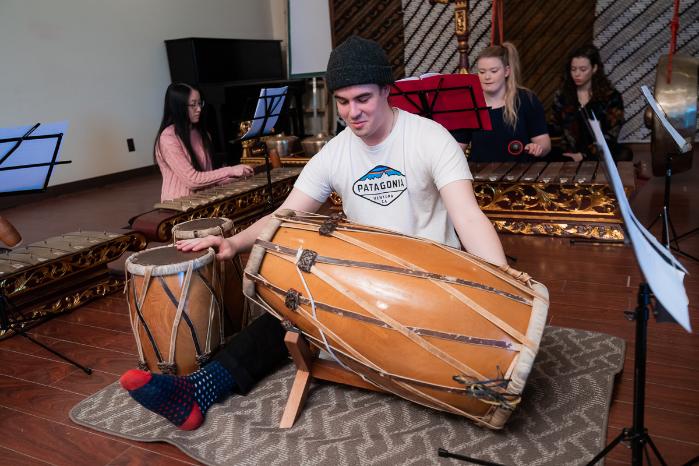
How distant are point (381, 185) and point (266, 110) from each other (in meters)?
1.82

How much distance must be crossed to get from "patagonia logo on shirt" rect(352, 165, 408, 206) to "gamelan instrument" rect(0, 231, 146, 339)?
5.10 ft

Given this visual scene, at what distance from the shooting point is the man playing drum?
1.61 meters

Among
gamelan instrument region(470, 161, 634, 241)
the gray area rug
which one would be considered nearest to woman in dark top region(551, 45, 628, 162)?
gamelan instrument region(470, 161, 634, 241)

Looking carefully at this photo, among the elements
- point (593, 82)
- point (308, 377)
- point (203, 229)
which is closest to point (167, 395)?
point (308, 377)

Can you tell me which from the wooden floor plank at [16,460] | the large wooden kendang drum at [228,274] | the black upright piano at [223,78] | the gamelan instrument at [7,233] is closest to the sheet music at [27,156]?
the gamelan instrument at [7,233]

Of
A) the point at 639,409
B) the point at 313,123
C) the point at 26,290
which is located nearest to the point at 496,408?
the point at 639,409

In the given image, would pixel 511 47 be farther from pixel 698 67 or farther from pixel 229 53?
pixel 229 53

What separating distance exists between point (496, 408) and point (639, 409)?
1.16ft

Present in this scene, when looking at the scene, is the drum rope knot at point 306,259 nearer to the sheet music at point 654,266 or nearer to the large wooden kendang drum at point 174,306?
the large wooden kendang drum at point 174,306

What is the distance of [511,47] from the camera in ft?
10.9

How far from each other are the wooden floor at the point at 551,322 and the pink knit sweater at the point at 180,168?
2.67ft

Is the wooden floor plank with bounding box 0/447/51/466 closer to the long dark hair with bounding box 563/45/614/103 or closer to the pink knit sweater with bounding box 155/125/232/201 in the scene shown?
the pink knit sweater with bounding box 155/125/232/201

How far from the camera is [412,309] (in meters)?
1.40

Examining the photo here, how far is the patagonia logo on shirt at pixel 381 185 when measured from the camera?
5.89 feet
